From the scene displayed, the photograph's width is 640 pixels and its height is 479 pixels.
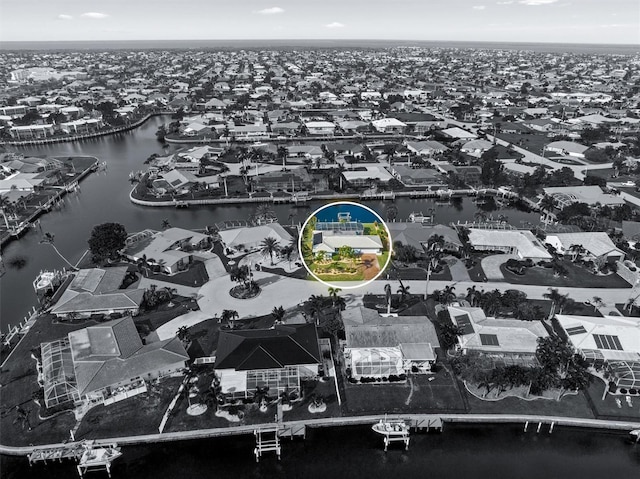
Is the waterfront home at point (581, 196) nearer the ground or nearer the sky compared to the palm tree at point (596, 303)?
nearer the sky

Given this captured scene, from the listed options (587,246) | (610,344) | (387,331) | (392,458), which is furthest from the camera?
(587,246)

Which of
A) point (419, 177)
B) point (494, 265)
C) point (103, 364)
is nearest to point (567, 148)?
point (419, 177)

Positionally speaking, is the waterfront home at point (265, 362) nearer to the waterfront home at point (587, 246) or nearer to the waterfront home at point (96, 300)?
the waterfront home at point (96, 300)

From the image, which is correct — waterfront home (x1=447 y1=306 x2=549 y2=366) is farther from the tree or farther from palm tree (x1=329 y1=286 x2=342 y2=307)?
the tree

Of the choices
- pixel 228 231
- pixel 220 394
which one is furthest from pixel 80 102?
pixel 220 394

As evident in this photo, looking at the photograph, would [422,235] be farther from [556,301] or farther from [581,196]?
[581,196]

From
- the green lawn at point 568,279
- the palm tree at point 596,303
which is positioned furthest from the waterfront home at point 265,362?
the palm tree at point 596,303
